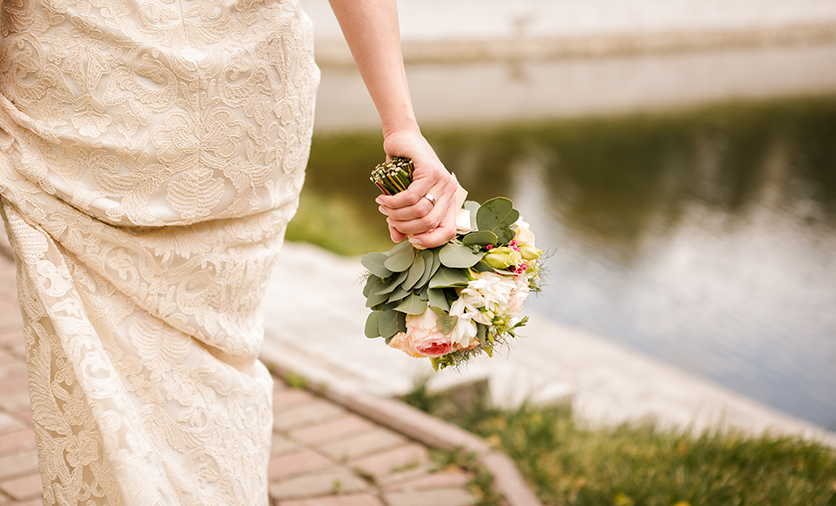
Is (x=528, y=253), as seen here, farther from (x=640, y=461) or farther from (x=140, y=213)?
(x=640, y=461)

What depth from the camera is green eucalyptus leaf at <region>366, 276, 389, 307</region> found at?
1.35 m

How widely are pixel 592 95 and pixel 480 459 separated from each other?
16.6 m

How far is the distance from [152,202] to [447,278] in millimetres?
493

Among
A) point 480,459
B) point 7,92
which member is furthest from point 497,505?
point 7,92

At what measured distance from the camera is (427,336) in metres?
1.28

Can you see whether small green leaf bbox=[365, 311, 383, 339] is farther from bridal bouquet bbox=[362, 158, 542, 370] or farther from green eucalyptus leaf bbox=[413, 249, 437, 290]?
green eucalyptus leaf bbox=[413, 249, 437, 290]

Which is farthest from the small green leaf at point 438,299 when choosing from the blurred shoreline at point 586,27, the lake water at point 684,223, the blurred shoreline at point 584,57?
the blurred shoreline at point 586,27

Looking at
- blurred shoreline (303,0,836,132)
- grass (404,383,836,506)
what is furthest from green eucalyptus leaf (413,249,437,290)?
blurred shoreline (303,0,836,132)

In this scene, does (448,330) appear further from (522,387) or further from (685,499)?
→ (522,387)

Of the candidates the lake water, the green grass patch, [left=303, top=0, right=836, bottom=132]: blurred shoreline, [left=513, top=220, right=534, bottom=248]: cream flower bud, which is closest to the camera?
[left=513, top=220, right=534, bottom=248]: cream flower bud

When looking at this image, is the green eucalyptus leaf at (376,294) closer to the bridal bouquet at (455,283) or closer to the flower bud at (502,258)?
the bridal bouquet at (455,283)

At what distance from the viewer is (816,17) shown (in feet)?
95.9

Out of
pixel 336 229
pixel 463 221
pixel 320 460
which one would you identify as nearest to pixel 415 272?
pixel 463 221

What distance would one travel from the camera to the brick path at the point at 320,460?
234 cm
